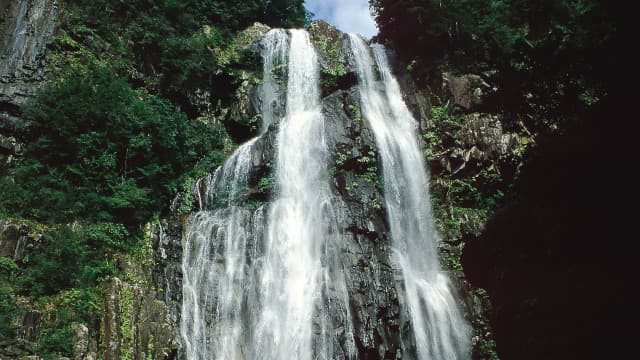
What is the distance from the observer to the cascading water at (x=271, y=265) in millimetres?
9508

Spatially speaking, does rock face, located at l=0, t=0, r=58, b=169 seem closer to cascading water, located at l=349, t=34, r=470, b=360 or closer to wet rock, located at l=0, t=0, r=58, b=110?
wet rock, located at l=0, t=0, r=58, b=110

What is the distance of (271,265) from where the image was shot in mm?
10695

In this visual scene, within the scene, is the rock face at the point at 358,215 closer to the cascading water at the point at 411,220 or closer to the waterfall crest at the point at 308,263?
the waterfall crest at the point at 308,263

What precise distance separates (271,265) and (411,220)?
14.7 ft

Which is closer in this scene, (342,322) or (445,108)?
(342,322)

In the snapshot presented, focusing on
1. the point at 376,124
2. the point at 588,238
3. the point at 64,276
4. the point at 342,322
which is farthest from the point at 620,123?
the point at 64,276

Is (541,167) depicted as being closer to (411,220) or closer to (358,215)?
(411,220)

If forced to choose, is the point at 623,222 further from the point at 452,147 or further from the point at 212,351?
the point at 212,351

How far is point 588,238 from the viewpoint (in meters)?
8.36

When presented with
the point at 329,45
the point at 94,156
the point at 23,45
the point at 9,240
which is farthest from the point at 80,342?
the point at 329,45

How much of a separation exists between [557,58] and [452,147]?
671 cm

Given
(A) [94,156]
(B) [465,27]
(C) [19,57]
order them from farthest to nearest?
1. (B) [465,27]
2. (C) [19,57]
3. (A) [94,156]

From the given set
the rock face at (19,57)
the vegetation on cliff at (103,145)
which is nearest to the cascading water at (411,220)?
the vegetation on cliff at (103,145)

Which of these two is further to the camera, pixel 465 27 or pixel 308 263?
pixel 465 27
